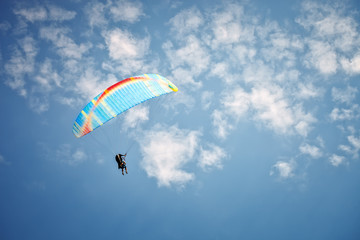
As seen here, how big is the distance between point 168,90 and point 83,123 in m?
5.60

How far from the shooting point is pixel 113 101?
49.0 ft

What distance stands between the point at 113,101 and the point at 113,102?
6 centimetres

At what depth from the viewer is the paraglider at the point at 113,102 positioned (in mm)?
14695

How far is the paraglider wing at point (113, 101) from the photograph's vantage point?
14703mm

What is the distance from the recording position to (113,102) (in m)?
14.9

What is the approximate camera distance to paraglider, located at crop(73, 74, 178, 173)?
14695mm

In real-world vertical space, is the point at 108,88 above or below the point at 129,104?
above

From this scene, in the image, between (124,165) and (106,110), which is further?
(124,165)

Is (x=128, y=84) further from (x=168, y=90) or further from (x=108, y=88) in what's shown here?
(x=168, y=90)

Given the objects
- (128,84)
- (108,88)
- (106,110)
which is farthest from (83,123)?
(128,84)

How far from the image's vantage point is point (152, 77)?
52.2ft

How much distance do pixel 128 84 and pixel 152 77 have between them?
5.50 ft

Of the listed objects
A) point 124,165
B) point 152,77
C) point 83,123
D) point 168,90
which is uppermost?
point 152,77

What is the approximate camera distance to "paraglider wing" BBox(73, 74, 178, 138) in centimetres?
1470
